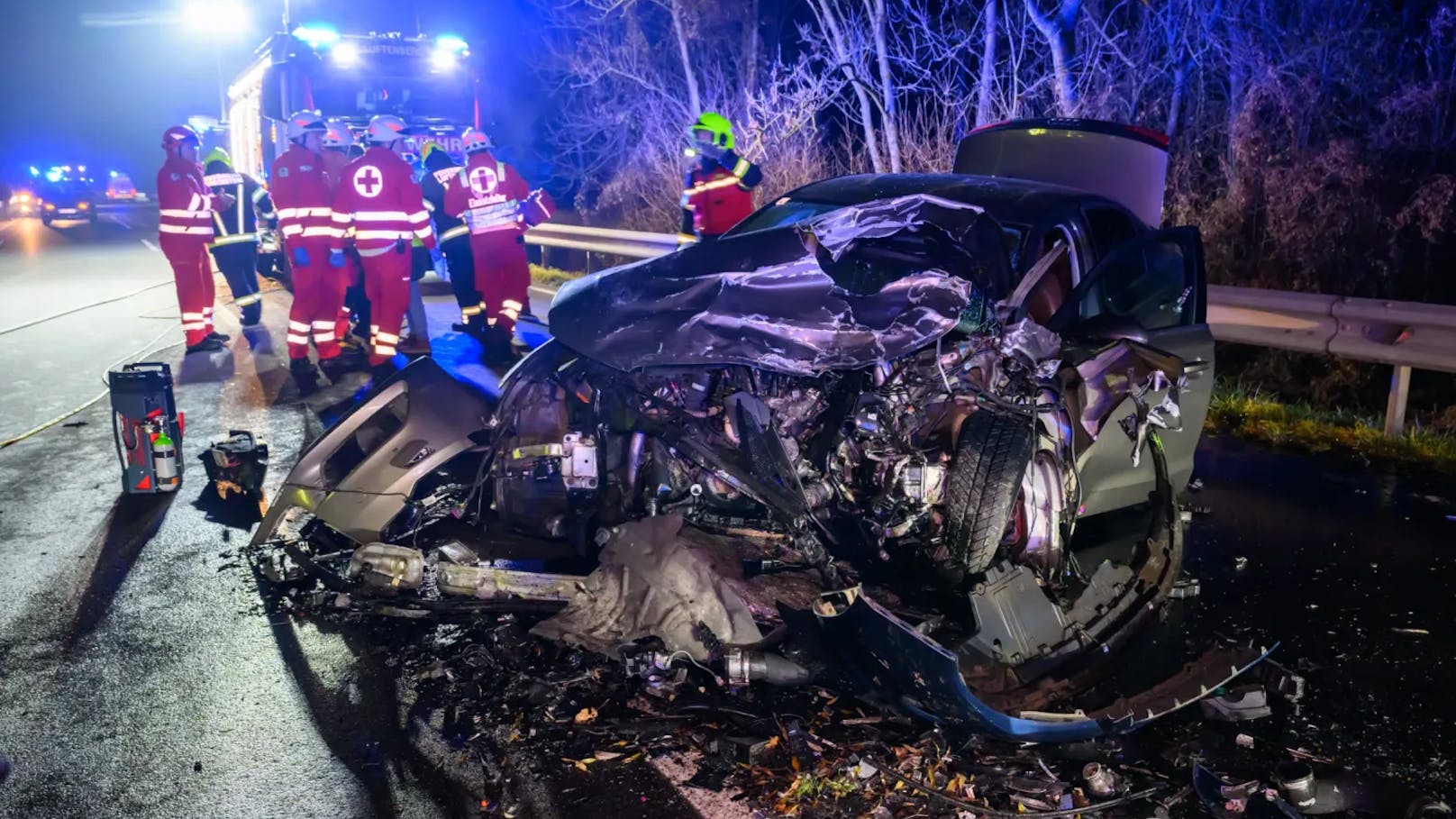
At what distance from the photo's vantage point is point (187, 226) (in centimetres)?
966

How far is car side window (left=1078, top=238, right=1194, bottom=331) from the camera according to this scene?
4.55 m

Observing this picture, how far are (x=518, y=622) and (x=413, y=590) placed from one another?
54cm

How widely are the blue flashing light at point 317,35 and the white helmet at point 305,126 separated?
14.4 ft

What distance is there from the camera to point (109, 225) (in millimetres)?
28578

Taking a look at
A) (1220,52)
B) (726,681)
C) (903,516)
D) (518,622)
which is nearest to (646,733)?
(726,681)

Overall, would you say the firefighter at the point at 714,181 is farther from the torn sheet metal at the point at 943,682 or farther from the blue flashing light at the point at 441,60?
the blue flashing light at the point at 441,60

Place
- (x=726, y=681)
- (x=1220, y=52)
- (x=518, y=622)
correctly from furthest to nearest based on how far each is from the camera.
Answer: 1. (x=1220, y=52)
2. (x=518, y=622)
3. (x=726, y=681)

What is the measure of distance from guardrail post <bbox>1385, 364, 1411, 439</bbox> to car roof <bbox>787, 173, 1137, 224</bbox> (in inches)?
101

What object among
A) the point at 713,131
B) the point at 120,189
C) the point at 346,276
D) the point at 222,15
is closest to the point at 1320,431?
the point at 713,131

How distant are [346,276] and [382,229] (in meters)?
0.69

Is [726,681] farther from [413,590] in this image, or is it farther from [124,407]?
[124,407]

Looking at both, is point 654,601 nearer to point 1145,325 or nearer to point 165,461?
point 1145,325

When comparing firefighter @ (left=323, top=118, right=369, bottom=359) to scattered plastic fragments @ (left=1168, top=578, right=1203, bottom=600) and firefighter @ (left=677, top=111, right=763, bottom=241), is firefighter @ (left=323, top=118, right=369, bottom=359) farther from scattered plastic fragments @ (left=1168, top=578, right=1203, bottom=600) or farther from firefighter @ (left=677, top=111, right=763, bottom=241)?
scattered plastic fragments @ (left=1168, top=578, right=1203, bottom=600)

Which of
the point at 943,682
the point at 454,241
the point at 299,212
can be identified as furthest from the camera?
the point at 454,241
